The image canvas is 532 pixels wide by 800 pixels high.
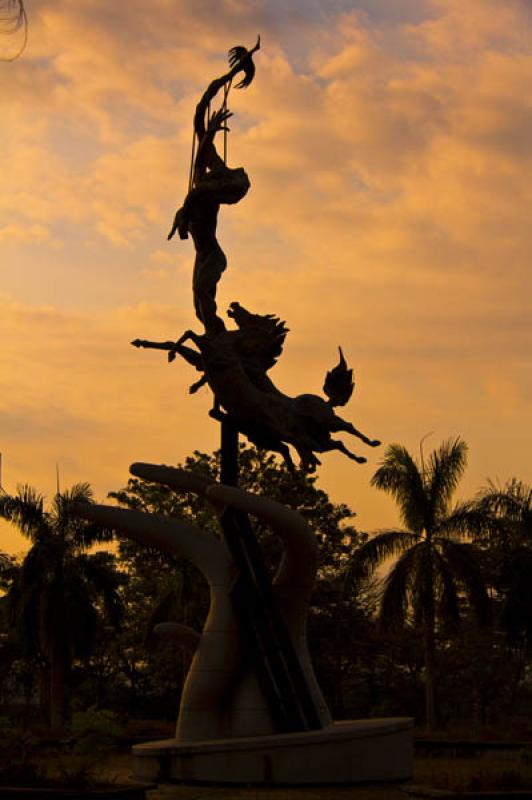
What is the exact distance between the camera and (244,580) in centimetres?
2058

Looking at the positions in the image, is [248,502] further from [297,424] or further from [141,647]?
[141,647]

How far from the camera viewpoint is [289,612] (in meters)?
20.8

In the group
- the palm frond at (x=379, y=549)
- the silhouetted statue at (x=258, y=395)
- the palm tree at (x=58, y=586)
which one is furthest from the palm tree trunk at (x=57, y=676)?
the silhouetted statue at (x=258, y=395)

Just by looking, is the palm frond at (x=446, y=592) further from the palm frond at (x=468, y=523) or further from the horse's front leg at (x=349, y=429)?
the horse's front leg at (x=349, y=429)

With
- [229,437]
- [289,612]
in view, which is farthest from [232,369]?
[289,612]

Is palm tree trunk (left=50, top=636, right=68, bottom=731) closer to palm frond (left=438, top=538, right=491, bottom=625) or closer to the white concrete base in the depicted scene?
palm frond (left=438, top=538, right=491, bottom=625)

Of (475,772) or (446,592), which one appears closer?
(475,772)

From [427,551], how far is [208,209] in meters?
15.1

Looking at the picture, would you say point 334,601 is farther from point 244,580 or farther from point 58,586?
point 244,580

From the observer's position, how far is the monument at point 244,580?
1859cm

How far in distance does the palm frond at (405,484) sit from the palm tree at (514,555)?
175 cm

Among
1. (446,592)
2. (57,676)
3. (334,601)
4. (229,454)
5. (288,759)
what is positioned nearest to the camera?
(288,759)

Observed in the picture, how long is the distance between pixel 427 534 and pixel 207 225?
590 inches

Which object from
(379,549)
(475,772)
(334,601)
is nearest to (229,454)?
(475,772)
